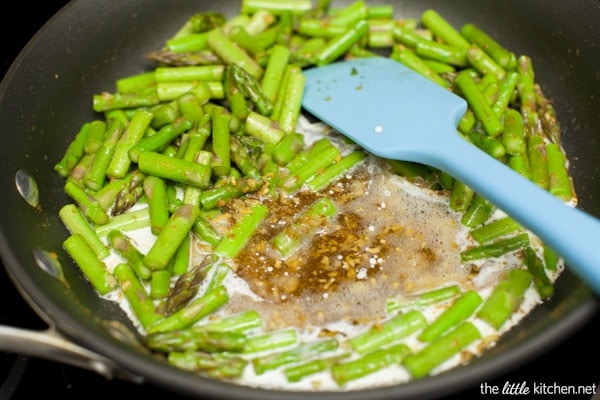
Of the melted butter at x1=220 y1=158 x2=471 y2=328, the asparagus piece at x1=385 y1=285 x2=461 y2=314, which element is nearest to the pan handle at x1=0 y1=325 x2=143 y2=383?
the melted butter at x1=220 y1=158 x2=471 y2=328

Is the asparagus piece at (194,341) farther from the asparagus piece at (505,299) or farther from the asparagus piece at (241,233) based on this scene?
the asparagus piece at (505,299)

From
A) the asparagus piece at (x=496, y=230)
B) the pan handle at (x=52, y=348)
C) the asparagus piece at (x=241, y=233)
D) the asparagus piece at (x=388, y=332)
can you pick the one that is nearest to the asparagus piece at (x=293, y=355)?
the asparagus piece at (x=388, y=332)

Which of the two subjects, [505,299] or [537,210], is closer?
[537,210]

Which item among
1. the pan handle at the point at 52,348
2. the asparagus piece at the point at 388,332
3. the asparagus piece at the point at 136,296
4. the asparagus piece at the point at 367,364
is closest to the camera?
the pan handle at the point at 52,348

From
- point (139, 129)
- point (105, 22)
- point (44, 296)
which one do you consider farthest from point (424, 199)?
point (105, 22)

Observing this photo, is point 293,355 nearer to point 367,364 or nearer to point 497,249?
point 367,364

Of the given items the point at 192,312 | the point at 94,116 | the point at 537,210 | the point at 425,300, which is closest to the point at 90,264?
the point at 192,312
